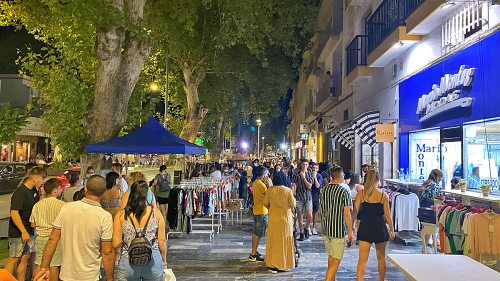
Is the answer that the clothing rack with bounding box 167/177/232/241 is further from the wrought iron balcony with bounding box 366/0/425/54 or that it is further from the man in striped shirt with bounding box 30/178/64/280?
the wrought iron balcony with bounding box 366/0/425/54

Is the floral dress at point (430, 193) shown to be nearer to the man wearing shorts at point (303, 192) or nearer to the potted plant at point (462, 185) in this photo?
the potted plant at point (462, 185)

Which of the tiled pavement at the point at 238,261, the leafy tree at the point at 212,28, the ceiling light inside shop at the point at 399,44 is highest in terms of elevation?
the leafy tree at the point at 212,28

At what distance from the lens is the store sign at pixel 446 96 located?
29.7 feet

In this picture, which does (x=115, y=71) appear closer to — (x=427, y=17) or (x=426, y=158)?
(x=427, y=17)

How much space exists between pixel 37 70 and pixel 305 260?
39.0 ft

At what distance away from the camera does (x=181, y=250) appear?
33.0 feet

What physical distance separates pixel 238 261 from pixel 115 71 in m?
6.02

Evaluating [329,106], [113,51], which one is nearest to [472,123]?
[113,51]

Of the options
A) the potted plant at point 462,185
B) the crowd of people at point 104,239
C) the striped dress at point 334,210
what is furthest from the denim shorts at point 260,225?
the crowd of people at point 104,239

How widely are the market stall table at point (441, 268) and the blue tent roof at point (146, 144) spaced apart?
303 inches

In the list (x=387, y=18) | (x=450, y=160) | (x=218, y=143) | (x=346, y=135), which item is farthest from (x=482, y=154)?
(x=218, y=143)

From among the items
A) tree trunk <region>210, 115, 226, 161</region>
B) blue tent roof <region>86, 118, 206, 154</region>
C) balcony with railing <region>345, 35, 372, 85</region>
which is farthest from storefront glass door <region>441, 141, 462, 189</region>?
tree trunk <region>210, 115, 226, 161</region>

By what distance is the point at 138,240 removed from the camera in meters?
4.58

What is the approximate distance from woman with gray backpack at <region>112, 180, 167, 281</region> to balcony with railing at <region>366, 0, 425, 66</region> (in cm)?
842
